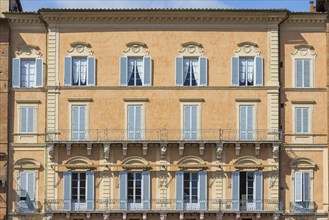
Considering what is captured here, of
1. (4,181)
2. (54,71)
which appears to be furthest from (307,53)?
(4,181)

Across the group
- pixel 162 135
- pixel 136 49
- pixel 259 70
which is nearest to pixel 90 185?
pixel 162 135

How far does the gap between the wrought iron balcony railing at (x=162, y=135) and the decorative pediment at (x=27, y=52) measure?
5103mm

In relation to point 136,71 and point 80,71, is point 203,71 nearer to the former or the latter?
point 136,71

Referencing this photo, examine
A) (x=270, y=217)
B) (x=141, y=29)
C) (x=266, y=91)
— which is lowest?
(x=270, y=217)

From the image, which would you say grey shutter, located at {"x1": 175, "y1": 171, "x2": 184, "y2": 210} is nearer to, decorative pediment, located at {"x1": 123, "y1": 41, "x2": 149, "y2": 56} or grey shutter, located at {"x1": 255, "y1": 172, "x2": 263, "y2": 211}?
grey shutter, located at {"x1": 255, "y1": 172, "x2": 263, "y2": 211}

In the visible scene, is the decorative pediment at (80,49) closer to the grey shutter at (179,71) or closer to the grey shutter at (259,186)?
the grey shutter at (179,71)

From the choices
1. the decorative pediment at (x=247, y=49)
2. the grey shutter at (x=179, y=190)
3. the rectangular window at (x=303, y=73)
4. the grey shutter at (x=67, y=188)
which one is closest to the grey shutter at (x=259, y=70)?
the decorative pediment at (x=247, y=49)

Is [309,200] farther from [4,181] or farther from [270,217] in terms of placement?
[4,181]

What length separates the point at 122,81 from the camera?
60.5 meters

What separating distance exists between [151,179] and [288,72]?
36.8 feet

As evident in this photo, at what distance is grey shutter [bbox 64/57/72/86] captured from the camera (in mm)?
60531

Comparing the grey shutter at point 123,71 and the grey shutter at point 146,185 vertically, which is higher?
the grey shutter at point 123,71

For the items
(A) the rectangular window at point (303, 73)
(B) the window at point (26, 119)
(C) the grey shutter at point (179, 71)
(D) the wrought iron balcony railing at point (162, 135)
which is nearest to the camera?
(D) the wrought iron balcony railing at point (162, 135)

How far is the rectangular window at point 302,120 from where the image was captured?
6066cm
